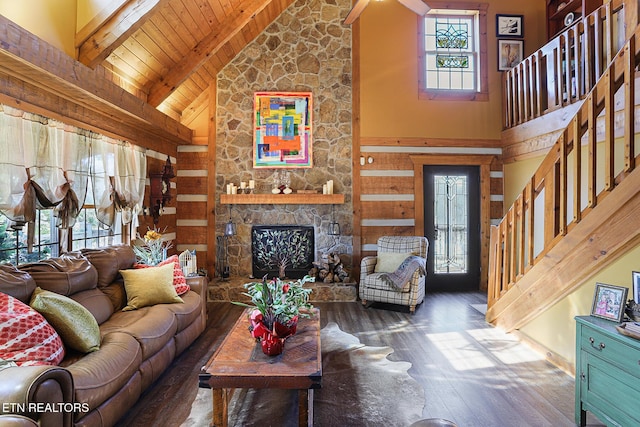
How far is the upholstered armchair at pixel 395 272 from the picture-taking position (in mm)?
4816

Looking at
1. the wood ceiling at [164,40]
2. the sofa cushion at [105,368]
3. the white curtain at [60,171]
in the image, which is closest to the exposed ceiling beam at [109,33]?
the wood ceiling at [164,40]

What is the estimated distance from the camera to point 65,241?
352 cm

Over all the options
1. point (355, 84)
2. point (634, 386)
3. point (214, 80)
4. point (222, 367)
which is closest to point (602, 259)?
point (634, 386)

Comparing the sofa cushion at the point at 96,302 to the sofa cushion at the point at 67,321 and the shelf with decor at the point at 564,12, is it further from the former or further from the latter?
the shelf with decor at the point at 564,12

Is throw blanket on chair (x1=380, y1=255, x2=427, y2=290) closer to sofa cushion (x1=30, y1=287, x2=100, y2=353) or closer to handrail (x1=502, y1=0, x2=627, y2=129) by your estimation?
handrail (x1=502, y1=0, x2=627, y2=129)

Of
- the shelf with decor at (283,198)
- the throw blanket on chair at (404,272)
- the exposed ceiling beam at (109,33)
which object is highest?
the exposed ceiling beam at (109,33)

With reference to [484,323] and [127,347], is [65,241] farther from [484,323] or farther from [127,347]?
[484,323]

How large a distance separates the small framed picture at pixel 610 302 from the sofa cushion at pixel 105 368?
3016 millimetres

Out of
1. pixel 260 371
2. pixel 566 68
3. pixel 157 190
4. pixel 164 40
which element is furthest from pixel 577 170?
pixel 157 190

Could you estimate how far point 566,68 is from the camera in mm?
4391

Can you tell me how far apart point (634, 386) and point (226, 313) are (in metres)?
4.06

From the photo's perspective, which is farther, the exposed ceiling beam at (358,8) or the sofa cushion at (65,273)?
the exposed ceiling beam at (358,8)

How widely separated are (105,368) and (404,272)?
3587 millimetres

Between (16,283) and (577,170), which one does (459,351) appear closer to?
(577,170)
